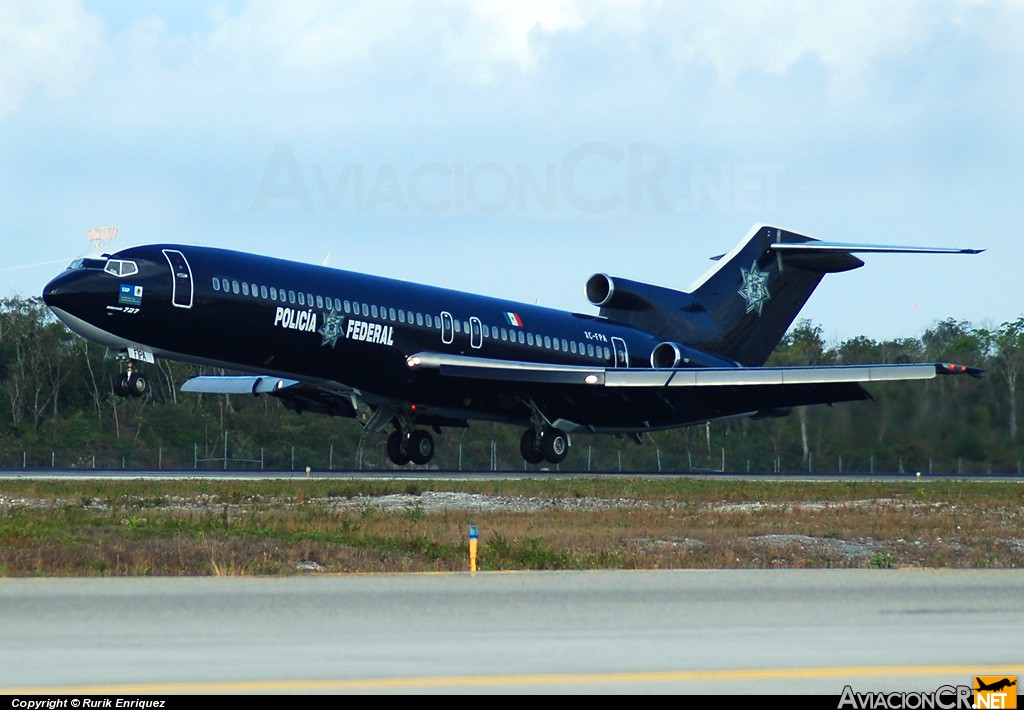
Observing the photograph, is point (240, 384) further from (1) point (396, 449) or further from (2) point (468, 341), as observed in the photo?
(2) point (468, 341)

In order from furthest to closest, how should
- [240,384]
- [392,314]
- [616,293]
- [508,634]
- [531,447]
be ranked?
[616,293] → [240,384] → [531,447] → [392,314] → [508,634]

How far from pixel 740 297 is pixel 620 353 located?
19.4ft

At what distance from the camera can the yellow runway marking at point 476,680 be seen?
8.26 metres

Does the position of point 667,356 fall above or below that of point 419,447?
above

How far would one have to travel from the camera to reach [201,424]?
5944cm

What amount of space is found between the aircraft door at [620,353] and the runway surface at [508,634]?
28.6 metres

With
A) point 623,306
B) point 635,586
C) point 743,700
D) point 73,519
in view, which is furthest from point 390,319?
point 743,700

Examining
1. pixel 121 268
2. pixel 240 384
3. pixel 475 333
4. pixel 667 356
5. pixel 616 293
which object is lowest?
pixel 240 384

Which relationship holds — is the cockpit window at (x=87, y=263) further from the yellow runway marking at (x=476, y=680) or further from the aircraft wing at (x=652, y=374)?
the yellow runway marking at (x=476, y=680)

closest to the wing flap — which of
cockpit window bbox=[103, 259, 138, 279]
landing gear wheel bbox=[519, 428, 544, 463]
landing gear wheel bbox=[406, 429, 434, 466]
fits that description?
landing gear wheel bbox=[406, 429, 434, 466]

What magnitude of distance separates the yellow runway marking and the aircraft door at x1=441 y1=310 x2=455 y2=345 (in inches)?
1171

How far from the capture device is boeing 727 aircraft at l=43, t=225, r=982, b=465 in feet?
107

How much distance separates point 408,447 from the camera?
40844mm

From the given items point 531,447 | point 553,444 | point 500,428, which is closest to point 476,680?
point 553,444
